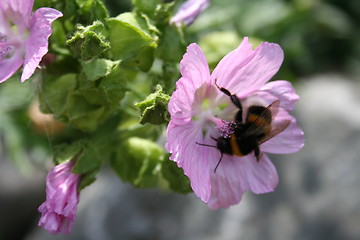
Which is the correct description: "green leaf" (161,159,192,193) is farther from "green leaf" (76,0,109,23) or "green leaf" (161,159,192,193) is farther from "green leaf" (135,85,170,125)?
"green leaf" (76,0,109,23)

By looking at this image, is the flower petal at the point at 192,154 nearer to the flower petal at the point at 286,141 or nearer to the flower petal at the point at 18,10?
the flower petal at the point at 286,141

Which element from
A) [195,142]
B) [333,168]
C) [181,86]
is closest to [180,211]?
[333,168]

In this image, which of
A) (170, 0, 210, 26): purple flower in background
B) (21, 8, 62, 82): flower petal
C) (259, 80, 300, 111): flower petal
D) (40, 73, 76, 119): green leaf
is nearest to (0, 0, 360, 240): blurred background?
(170, 0, 210, 26): purple flower in background

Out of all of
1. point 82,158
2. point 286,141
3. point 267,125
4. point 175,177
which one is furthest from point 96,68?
point 286,141

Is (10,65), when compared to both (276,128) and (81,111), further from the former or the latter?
(276,128)

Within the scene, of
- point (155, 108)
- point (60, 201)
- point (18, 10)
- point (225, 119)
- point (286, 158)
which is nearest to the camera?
point (155, 108)

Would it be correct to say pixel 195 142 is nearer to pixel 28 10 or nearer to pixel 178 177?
pixel 178 177

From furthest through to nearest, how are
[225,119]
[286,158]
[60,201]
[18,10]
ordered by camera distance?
[286,158]
[225,119]
[18,10]
[60,201]

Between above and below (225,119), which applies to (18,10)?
→ above
